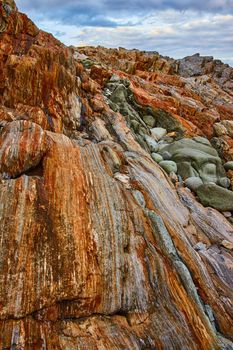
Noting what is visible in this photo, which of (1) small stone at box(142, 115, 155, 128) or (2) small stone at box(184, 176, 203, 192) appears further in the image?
(1) small stone at box(142, 115, 155, 128)

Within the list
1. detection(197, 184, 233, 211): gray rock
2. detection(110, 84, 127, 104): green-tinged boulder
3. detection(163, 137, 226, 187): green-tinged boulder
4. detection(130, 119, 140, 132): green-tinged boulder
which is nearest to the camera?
detection(197, 184, 233, 211): gray rock

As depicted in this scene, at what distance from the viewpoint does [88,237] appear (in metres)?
13.1

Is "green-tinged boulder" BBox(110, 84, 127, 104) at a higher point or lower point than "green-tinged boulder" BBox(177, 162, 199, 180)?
higher

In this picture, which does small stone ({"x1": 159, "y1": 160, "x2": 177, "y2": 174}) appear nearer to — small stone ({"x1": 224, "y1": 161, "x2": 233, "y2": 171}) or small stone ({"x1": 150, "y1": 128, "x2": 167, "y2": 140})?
small stone ({"x1": 224, "y1": 161, "x2": 233, "y2": 171})

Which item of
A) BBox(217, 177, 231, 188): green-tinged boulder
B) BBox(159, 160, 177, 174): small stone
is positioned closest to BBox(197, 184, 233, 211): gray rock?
BBox(159, 160, 177, 174): small stone

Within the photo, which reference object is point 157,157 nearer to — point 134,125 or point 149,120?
point 134,125

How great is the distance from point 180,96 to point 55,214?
42.3 meters

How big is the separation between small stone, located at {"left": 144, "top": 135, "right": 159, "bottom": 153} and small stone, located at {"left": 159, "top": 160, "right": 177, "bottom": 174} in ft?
10.6

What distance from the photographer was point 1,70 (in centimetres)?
2241

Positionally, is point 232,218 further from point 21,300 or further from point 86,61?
point 86,61

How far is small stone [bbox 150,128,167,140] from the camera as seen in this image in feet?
119

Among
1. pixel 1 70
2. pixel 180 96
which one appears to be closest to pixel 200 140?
pixel 180 96

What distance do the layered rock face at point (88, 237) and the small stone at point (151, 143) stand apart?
21.2 ft

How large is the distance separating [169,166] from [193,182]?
2884 millimetres
